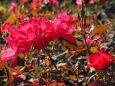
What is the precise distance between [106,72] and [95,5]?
3.20 meters

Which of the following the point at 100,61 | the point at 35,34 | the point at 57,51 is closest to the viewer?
the point at 35,34

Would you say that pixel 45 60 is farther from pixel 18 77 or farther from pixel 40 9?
pixel 40 9

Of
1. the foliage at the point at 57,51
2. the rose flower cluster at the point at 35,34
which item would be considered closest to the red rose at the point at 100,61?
the foliage at the point at 57,51

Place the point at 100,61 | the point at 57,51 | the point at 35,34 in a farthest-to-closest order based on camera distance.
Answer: the point at 57,51, the point at 100,61, the point at 35,34

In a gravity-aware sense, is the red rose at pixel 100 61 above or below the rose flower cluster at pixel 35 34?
below

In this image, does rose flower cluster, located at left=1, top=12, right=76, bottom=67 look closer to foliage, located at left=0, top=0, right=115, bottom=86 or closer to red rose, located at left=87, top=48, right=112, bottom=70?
foliage, located at left=0, top=0, right=115, bottom=86

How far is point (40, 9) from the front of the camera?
3.41m

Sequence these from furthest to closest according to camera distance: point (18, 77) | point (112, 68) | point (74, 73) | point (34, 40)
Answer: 1. point (74, 73)
2. point (18, 77)
3. point (112, 68)
4. point (34, 40)

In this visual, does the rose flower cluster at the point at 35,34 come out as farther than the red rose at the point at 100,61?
No

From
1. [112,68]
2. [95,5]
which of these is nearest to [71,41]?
[112,68]

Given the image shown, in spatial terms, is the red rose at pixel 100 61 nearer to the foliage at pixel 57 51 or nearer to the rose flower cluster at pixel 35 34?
the foliage at pixel 57 51

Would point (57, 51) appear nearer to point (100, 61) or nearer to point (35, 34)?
point (100, 61)

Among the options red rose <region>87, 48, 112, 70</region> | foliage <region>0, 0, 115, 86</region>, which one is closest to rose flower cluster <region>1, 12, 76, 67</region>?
foliage <region>0, 0, 115, 86</region>

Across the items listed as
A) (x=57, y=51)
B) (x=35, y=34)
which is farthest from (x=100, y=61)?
(x=57, y=51)
